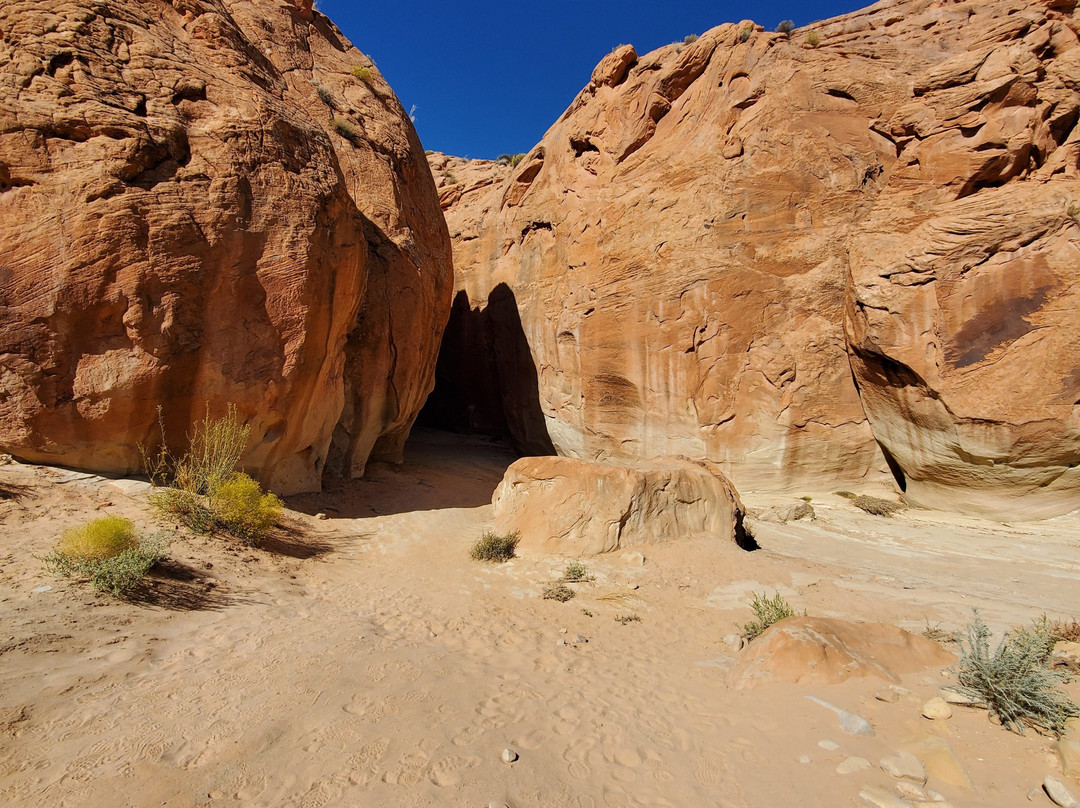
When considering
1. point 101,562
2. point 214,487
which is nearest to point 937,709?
point 101,562

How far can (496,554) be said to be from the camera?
7879 millimetres

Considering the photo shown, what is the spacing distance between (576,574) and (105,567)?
4.86 metres

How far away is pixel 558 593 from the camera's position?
6.58m

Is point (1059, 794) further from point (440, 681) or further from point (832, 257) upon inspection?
point (832, 257)

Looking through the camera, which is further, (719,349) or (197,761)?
(719,349)

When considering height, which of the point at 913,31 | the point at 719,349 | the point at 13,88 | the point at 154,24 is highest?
the point at 913,31

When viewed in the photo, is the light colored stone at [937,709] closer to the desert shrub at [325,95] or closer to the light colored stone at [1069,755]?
the light colored stone at [1069,755]

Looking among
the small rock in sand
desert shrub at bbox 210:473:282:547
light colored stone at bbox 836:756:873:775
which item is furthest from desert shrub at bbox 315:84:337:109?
the small rock in sand

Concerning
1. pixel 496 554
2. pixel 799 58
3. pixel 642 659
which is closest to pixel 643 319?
pixel 799 58

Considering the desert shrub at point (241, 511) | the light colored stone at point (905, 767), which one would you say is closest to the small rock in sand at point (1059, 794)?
the light colored stone at point (905, 767)

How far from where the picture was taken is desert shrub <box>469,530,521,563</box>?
7855 millimetres

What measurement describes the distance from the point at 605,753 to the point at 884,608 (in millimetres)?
4234

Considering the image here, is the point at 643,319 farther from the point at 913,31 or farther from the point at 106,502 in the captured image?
the point at 106,502

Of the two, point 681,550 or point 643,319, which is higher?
point 643,319
